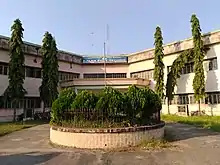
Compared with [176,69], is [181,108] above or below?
below

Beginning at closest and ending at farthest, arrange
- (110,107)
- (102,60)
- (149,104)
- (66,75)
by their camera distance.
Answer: (110,107) < (149,104) < (66,75) < (102,60)

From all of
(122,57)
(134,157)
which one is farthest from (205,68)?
(134,157)

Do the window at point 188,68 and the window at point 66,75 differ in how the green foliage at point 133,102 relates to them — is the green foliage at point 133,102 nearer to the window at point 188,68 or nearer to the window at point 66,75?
the window at point 188,68

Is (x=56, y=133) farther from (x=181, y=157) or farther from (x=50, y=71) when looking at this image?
(x=50, y=71)

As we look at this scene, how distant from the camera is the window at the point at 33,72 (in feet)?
82.5

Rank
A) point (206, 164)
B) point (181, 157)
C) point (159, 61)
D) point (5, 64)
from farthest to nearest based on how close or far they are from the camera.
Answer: point (159, 61), point (5, 64), point (181, 157), point (206, 164)

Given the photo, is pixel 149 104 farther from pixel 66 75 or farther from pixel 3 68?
pixel 66 75

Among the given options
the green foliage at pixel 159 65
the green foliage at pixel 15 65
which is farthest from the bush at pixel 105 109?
the green foliage at pixel 159 65

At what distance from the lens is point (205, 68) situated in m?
23.0

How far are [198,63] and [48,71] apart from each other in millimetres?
13832

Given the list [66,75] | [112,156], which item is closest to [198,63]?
[66,75]

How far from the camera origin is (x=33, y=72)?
2572cm

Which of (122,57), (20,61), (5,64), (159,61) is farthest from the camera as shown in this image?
(122,57)

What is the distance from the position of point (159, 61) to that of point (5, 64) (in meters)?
14.8
